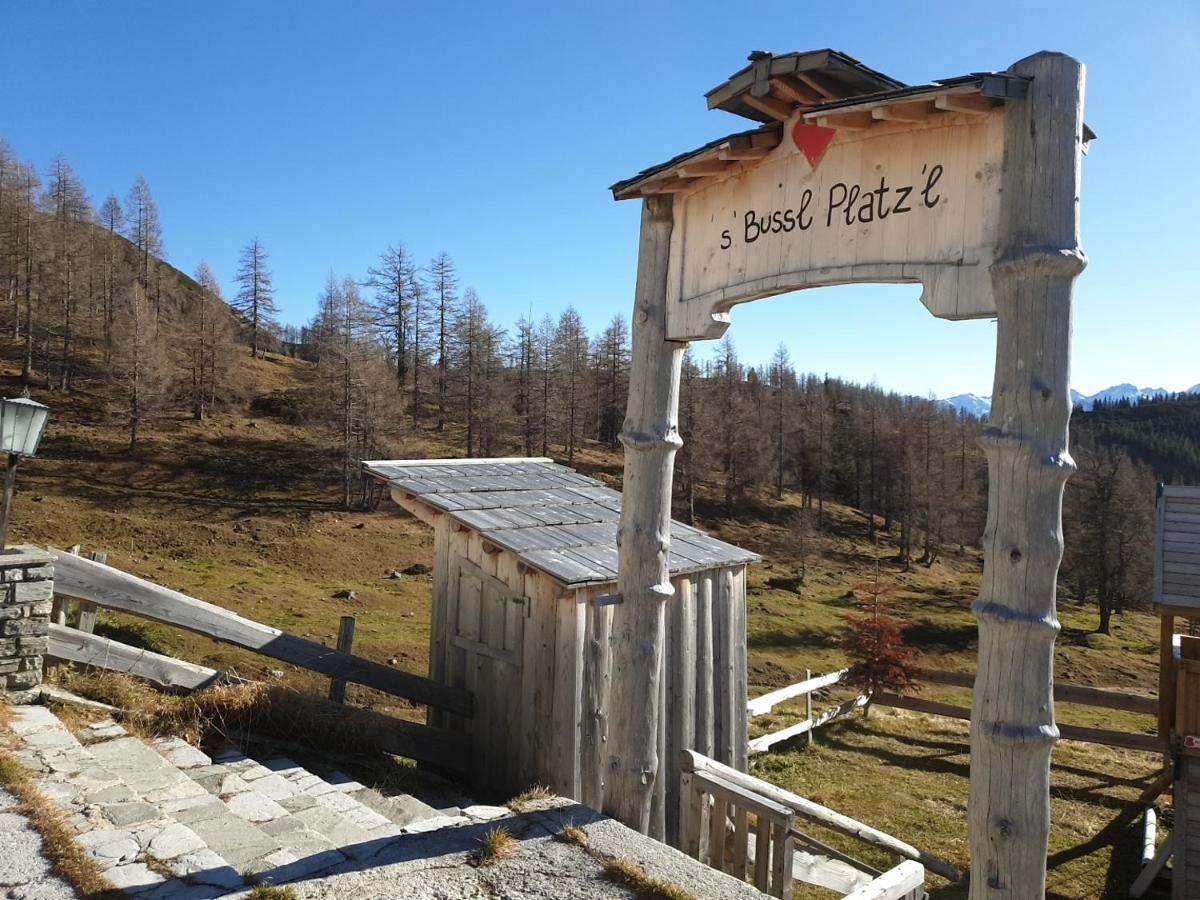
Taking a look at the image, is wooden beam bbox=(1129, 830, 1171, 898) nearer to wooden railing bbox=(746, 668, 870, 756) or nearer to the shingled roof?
wooden railing bbox=(746, 668, 870, 756)

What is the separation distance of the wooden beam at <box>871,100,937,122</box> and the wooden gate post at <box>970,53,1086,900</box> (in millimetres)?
336

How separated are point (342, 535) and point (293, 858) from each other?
27.5 metres

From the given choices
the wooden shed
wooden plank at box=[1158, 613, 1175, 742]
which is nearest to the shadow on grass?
wooden plank at box=[1158, 613, 1175, 742]

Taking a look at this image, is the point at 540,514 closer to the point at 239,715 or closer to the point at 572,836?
the point at 239,715

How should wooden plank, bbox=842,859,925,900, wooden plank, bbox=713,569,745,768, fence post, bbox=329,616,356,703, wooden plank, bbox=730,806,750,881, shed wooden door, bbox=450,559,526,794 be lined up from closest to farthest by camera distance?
1. wooden plank, bbox=842,859,925,900
2. wooden plank, bbox=730,806,750,881
3. shed wooden door, bbox=450,559,526,794
4. fence post, bbox=329,616,356,703
5. wooden plank, bbox=713,569,745,768

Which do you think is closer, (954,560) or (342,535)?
(342,535)

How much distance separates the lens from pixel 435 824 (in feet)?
14.5

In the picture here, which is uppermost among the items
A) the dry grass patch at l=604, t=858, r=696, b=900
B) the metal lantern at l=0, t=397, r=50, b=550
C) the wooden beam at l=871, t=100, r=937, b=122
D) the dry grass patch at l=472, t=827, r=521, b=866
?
the wooden beam at l=871, t=100, r=937, b=122

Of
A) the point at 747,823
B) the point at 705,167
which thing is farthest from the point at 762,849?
the point at 705,167

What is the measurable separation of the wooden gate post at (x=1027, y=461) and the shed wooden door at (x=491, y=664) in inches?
177

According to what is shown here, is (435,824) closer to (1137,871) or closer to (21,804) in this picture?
(21,804)

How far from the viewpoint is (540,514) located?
7770 mm

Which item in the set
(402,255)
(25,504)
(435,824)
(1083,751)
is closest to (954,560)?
(1083,751)

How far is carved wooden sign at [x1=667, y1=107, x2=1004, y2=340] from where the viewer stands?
323 cm
